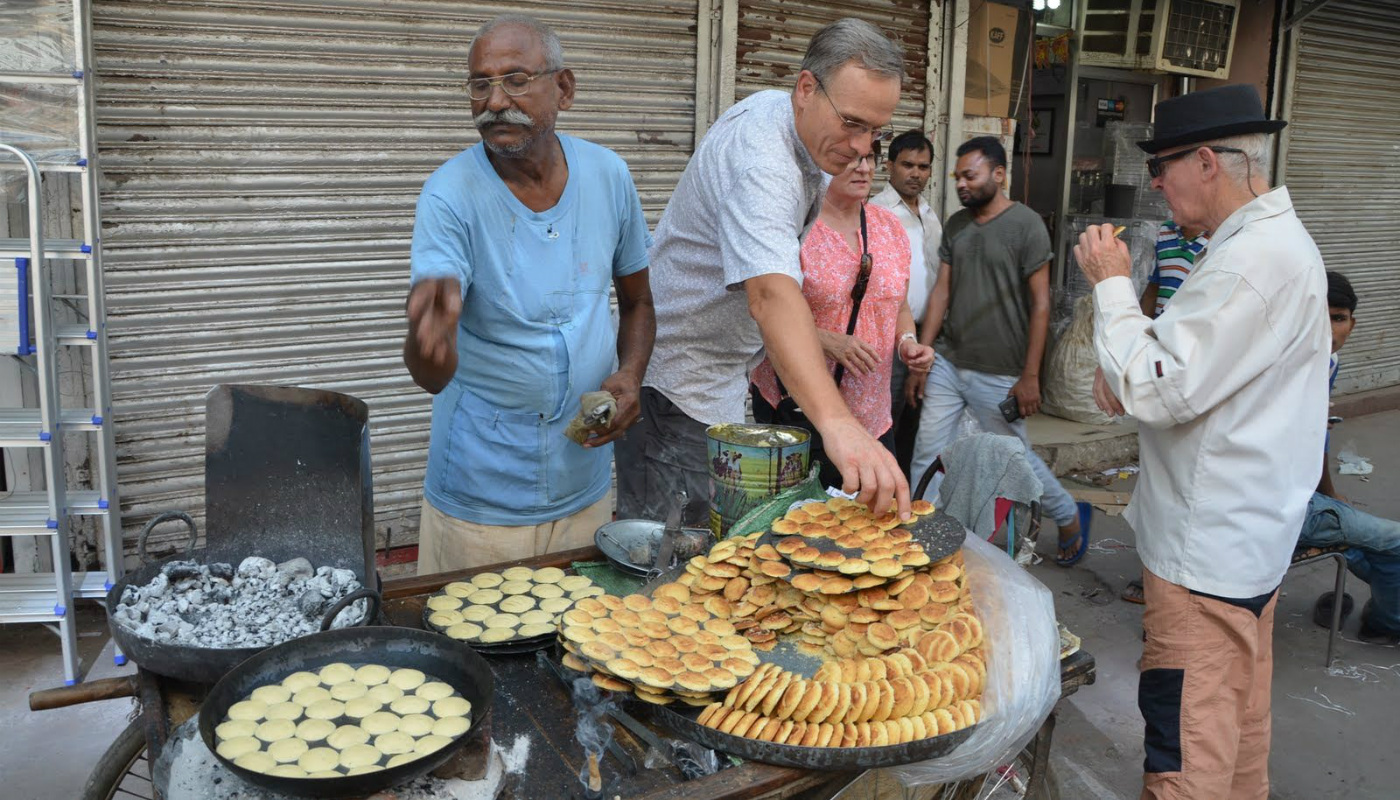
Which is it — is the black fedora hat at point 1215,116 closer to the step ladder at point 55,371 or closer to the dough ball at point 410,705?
the dough ball at point 410,705

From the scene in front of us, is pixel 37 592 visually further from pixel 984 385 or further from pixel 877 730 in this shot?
pixel 984 385

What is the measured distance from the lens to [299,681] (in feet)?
6.16

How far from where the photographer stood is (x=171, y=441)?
4.44m

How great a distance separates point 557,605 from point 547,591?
0.30 ft

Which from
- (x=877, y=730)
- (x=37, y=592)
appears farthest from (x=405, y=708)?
(x=37, y=592)

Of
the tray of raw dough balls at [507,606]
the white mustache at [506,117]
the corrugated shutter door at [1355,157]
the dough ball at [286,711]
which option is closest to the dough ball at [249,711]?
the dough ball at [286,711]

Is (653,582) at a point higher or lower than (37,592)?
higher

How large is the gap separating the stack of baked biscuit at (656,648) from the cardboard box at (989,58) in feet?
18.2

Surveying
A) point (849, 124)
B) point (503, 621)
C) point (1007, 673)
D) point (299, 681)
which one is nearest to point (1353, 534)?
point (1007, 673)

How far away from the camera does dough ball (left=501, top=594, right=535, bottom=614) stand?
224cm

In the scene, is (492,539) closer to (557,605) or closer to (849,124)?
(557,605)

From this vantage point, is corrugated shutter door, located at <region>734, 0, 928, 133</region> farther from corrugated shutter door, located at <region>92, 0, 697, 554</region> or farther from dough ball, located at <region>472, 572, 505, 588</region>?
dough ball, located at <region>472, 572, 505, 588</region>

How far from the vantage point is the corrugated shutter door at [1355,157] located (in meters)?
9.15

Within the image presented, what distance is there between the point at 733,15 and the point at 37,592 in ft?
14.6
